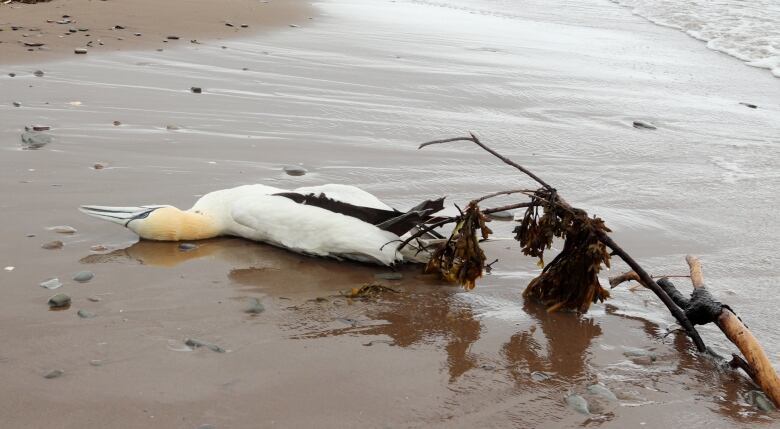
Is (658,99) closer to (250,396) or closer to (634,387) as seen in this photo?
(634,387)

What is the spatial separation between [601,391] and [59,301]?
Result: 6.31 feet

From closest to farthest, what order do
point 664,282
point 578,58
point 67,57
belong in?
point 664,282, point 67,57, point 578,58

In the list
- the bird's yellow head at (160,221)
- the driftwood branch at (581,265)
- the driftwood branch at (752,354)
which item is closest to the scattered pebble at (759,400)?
the driftwood branch at (752,354)

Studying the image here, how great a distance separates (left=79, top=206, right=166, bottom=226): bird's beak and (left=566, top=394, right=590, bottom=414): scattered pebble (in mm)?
2051

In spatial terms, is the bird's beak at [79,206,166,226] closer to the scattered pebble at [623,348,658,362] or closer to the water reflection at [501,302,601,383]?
the water reflection at [501,302,601,383]

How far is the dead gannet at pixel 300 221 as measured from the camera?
3725 millimetres

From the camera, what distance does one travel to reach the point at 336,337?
3094 mm

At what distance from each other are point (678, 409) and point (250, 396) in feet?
4.44

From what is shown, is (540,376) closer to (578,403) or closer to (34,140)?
(578,403)

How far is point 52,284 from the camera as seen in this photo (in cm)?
332

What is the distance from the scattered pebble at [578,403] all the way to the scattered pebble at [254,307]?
1175mm

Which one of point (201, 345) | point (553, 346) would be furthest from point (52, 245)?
point (553, 346)

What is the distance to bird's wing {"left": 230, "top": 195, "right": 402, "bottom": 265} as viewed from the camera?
3721mm

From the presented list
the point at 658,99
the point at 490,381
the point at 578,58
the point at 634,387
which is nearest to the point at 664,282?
the point at 634,387
